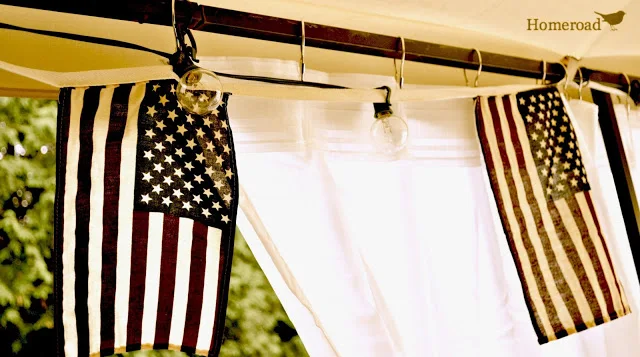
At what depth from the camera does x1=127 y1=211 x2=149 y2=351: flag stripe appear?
4.69ft

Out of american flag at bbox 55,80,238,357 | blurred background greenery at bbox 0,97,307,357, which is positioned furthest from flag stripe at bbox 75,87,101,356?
blurred background greenery at bbox 0,97,307,357

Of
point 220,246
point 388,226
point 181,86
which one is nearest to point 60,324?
point 220,246

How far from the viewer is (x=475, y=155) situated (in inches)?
81.7

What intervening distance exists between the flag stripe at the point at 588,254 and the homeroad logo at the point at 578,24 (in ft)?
2.16

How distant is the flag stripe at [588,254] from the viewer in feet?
6.57

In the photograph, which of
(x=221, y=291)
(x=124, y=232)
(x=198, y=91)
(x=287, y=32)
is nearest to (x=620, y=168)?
(x=287, y=32)

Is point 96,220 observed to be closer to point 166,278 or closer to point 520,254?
point 166,278

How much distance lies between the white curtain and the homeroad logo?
1.28ft

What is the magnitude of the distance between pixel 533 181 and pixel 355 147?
0.73 meters

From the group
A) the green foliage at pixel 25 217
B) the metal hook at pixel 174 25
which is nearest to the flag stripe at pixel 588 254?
the metal hook at pixel 174 25

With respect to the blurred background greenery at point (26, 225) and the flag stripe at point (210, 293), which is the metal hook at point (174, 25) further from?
the blurred background greenery at point (26, 225)

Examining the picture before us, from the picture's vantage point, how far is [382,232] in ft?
6.04

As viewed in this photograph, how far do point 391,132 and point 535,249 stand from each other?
76 cm

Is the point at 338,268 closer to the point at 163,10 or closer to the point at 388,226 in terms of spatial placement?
the point at 388,226
